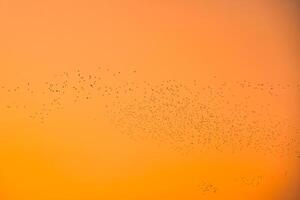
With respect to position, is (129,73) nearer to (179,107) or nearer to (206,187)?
(179,107)

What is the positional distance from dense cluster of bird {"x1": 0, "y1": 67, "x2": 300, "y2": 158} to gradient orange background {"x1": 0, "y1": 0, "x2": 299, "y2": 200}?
0.08 feet

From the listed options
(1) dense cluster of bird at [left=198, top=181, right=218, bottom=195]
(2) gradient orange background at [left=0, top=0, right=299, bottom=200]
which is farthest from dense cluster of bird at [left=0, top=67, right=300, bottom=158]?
(1) dense cluster of bird at [left=198, top=181, right=218, bottom=195]

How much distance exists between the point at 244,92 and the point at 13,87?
121 centimetres

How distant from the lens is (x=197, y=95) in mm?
2244

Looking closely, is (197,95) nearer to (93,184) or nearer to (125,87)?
(125,87)

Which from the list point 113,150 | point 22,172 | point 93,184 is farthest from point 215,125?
point 22,172

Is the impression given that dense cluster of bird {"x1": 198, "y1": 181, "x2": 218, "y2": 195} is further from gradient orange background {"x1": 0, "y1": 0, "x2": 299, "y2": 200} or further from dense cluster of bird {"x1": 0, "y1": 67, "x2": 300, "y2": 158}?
dense cluster of bird {"x1": 0, "y1": 67, "x2": 300, "y2": 158}

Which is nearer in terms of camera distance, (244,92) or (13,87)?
(13,87)

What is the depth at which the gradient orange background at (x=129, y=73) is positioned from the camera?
2.12 metres

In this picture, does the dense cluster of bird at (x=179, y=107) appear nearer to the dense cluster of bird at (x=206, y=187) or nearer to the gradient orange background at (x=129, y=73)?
the gradient orange background at (x=129, y=73)

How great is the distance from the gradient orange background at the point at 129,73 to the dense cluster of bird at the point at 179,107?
1.0 inches

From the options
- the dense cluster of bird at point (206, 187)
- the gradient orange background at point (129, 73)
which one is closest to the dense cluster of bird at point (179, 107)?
the gradient orange background at point (129, 73)

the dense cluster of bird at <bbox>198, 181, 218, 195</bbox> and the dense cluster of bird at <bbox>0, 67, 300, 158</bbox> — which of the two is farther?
the dense cluster of bird at <bbox>198, 181, 218, 195</bbox>

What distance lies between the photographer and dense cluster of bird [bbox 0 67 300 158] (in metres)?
2.14
